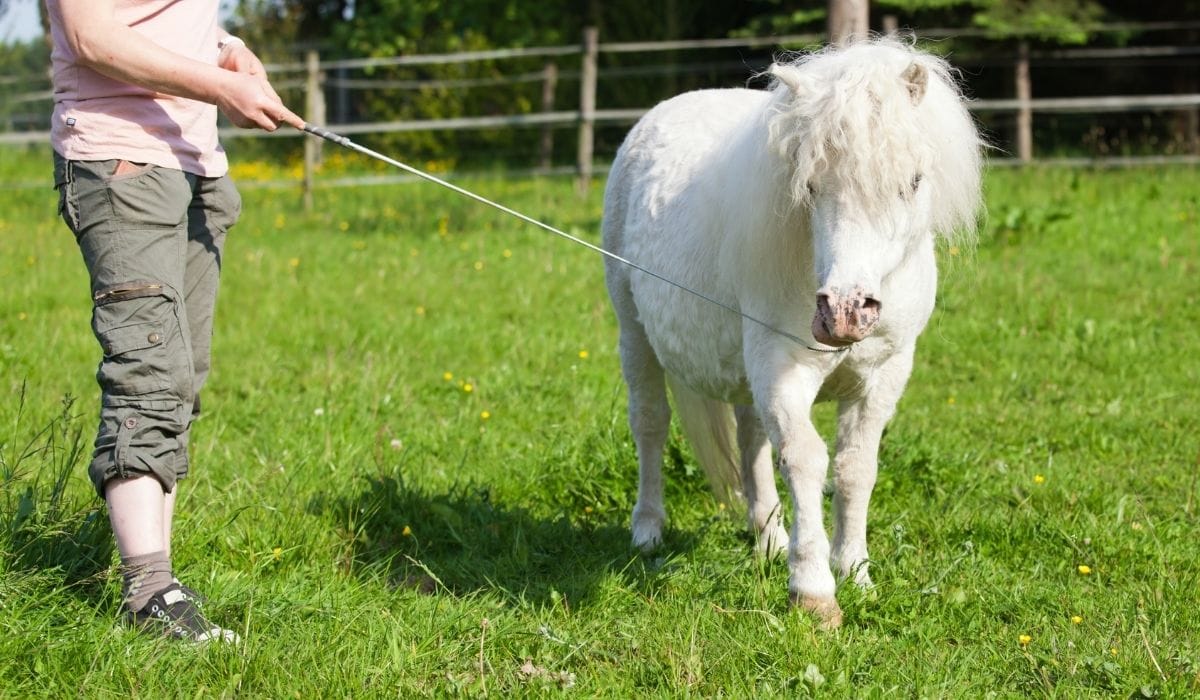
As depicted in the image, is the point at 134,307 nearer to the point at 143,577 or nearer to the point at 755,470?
the point at 143,577

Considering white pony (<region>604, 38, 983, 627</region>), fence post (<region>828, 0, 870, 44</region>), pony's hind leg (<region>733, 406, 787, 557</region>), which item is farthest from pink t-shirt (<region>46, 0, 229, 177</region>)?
fence post (<region>828, 0, 870, 44</region>)

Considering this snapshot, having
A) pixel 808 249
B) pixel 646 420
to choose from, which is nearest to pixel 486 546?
pixel 646 420

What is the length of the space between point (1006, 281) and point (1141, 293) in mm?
796

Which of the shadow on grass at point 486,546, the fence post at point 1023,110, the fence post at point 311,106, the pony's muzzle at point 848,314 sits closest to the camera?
the pony's muzzle at point 848,314

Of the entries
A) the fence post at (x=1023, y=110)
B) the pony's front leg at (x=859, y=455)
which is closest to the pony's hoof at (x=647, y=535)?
the pony's front leg at (x=859, y=455)

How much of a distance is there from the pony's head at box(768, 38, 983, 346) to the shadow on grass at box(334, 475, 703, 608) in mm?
1234

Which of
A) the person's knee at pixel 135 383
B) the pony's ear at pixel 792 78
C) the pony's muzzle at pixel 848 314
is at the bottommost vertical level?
the person's knee at pixel 135 383

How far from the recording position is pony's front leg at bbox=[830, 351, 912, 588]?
348cm

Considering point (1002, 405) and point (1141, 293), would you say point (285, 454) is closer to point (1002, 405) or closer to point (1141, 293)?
point (1002, 405)

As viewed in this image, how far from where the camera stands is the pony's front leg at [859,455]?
348 centimetres

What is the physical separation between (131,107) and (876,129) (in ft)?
6.02

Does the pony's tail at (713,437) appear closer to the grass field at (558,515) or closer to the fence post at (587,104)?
the grass field at (558,515)

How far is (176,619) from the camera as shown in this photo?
2996mm

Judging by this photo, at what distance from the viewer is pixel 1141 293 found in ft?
23.7
